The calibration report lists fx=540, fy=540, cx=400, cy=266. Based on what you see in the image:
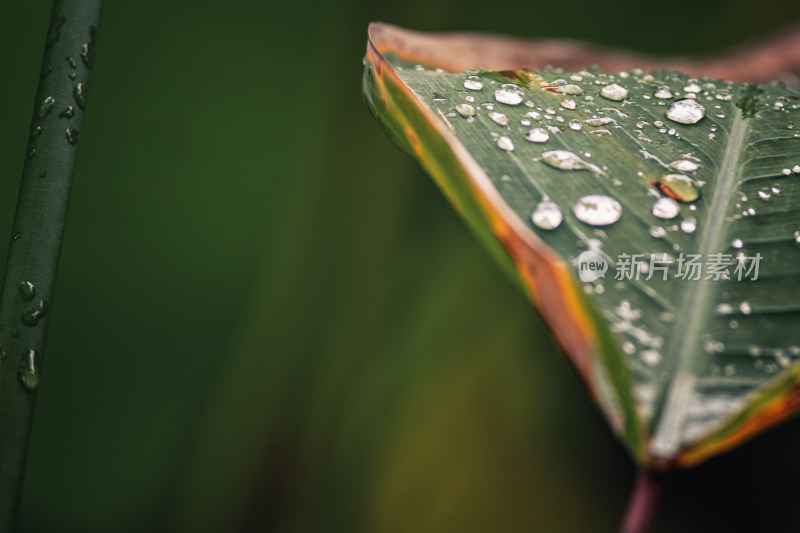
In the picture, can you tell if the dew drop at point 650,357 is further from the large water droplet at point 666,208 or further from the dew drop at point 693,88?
the dew drop at point 693,88

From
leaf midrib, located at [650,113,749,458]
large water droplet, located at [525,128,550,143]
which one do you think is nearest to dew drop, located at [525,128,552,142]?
large water droplet, located at [525,128,550,143]

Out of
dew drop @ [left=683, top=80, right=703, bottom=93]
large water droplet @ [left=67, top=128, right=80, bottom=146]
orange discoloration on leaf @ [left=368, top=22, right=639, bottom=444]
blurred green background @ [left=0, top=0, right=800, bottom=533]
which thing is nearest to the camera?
orange discoloration on leaf @ [left=368, top=22, right=639, bottom=444]

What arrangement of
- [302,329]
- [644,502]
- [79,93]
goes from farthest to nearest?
[302,329] < [79,93] < [644,502]

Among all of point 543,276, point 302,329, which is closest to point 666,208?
point 543,276

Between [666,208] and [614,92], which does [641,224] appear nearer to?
[666,208]

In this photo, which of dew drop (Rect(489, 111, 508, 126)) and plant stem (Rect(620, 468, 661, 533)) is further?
dew drop (Rect(489, 111, 508, 126))

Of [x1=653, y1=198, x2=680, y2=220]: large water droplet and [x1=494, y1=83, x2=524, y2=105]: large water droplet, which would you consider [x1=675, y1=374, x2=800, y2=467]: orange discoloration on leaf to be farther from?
[x1=494, y1=83, x2=524, y2=105]: large water droplet

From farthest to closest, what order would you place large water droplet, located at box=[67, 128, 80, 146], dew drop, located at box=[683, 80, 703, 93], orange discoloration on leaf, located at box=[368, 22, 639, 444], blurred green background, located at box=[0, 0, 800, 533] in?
blurred green background, located at box=[0, 0, 800, 533] < dew drop, located at box=[683, 80, 703, 93] < large water droplet, located at box=[67, 128, 80, 146] < orange discoloration on leaf, located at box=[368, 22, 639, 444]
